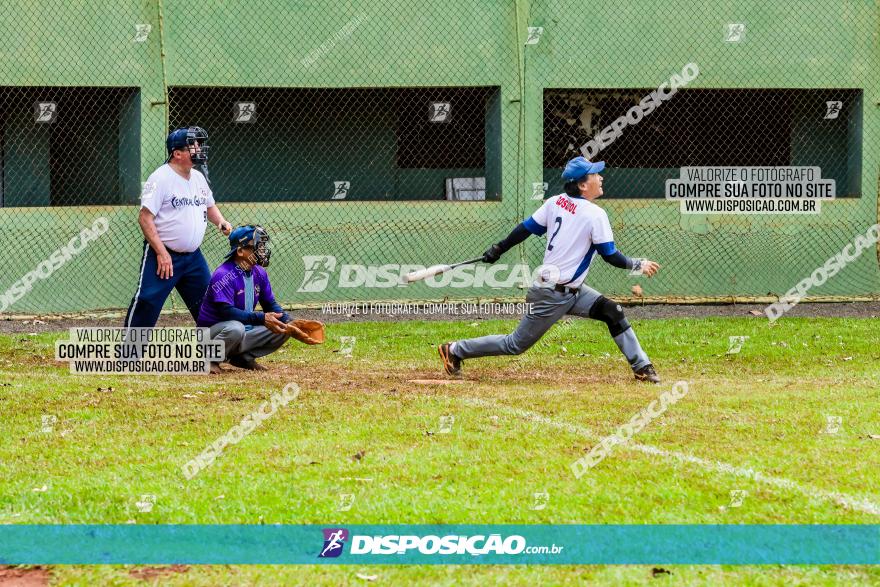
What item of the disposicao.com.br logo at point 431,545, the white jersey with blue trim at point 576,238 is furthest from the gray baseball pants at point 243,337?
the disposicao.com.br logo at point 431,545

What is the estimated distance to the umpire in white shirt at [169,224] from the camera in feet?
33.3

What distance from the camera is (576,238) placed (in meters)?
10.1

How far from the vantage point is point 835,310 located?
1638cm

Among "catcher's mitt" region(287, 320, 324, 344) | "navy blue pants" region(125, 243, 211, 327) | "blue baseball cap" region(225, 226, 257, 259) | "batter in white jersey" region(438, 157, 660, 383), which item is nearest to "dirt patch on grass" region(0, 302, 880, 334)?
"navy blue pants" region(125, 243, 211, 327)

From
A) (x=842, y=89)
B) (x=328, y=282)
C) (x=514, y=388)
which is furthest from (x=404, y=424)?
(x=842, y=89)

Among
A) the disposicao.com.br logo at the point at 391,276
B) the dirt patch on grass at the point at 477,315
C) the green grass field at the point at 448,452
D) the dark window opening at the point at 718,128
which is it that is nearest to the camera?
the green grass field at the point at 448,452

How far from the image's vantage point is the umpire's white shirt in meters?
10.2

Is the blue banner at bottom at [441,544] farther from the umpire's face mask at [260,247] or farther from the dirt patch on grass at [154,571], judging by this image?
the umpire's face mask at [260,247]

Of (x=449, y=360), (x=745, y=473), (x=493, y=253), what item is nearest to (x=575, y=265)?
(x=493, y=253)

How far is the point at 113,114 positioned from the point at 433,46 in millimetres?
4577

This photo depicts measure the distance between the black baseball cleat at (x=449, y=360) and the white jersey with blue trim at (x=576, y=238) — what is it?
3.63 ft

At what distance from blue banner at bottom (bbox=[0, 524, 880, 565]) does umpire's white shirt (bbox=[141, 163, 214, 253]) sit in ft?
16.1

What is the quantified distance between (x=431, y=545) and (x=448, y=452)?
182 centimetres

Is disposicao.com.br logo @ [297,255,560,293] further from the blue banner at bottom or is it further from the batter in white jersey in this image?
the blue banner at bottom
